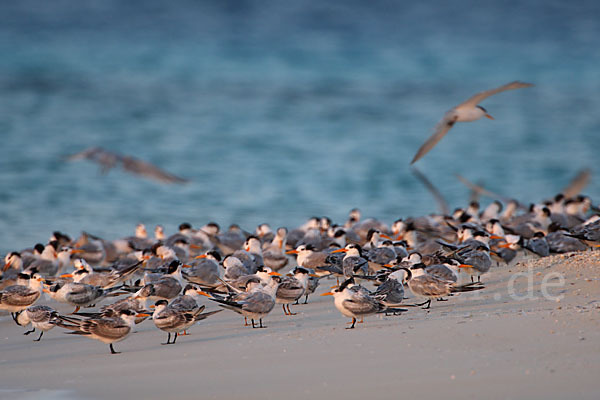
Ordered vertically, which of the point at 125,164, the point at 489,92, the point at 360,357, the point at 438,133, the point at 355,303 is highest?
the point at 125,164

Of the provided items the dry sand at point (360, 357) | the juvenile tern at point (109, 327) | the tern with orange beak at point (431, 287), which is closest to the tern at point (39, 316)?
the dry sand at point (360, 357)

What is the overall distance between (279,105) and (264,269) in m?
21.8

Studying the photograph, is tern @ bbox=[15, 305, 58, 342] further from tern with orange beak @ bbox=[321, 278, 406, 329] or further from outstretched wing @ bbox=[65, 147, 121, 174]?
outstretched wing @ bbox=[65, 147, 121, 174]

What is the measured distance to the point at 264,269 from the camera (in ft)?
27.5

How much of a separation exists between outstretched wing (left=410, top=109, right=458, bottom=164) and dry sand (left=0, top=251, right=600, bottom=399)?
221 cm

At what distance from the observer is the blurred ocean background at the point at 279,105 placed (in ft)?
60.1

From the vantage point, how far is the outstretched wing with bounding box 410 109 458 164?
375 inches

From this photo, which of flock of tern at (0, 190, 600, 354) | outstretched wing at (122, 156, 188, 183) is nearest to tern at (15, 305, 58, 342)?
flock of tern at (0, 190, 600, 354)

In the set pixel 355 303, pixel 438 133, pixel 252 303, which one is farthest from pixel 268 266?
pixel 355 303

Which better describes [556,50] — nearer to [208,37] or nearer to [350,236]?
[208,37]

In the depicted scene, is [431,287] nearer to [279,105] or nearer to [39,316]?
[39,316]

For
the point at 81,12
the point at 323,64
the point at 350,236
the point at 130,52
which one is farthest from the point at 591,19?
the point at 350,236

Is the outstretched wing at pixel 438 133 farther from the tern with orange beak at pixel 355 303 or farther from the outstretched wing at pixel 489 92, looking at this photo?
the tern with orange beak at pixel 355 303

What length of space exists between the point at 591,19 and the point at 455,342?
129ft
